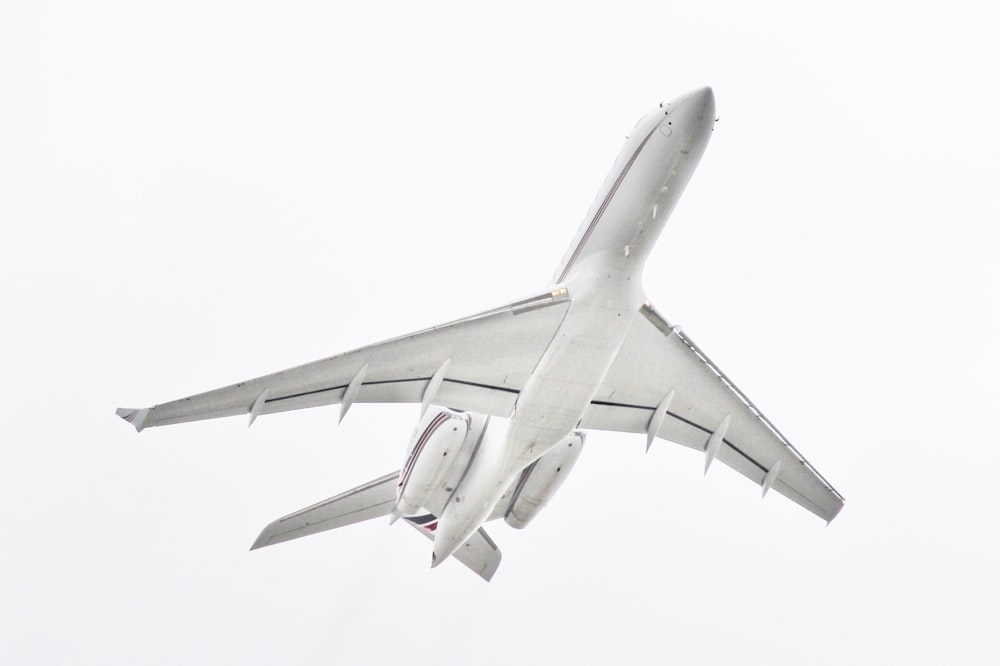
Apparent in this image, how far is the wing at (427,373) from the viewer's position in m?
22.8

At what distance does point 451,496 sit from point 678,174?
29.8 ft

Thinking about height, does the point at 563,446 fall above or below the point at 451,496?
above

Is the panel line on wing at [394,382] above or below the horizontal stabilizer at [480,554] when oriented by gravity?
above

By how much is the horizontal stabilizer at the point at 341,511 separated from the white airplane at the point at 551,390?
34 mm

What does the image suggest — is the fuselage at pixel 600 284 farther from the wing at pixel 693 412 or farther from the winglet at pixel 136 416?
the winglet at pixel 136 416

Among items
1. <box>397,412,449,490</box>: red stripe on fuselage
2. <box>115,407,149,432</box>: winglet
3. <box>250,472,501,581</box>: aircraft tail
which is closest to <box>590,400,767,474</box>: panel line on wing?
<box>397,412,449,490</box>: red stripe on fuselage

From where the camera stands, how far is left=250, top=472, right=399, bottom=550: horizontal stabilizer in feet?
91.2

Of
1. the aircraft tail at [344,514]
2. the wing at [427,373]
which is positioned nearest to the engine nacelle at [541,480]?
the wing at [427,373]

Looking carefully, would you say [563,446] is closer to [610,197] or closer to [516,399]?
[516,399]

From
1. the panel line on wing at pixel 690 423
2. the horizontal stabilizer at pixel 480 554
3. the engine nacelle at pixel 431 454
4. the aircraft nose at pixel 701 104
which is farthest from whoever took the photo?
the horizontal stabilizer at pixel 480 554

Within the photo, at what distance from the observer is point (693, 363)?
1019 inches

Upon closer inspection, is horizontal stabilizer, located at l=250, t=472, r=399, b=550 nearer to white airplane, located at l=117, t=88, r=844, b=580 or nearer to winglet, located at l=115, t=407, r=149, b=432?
white airplane, located at l=117, t=88, r=844, b=580

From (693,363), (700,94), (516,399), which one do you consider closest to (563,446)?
(516,399)

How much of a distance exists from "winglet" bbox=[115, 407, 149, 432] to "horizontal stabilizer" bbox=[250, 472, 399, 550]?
261 inches
